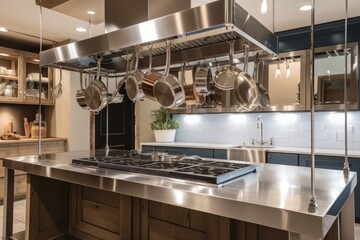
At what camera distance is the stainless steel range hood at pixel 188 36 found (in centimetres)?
128

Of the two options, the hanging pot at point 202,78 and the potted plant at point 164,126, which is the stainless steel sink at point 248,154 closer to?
the potted plant at point 164,126

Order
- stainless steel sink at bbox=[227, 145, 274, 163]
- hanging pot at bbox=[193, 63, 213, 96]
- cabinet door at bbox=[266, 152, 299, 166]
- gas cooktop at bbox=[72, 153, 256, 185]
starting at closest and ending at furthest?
gas cooktop at bbox=[72, 153, 256, 185] → hanging pot at bbox=[193, 63, 213, 96] → cabinet door at bbox=[266, 152, 299, 166] → stainless steel sink at bbox=[227, 145, 274, 163]

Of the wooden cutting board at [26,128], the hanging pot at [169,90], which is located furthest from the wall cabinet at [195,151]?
the hanging pot at [169,90]

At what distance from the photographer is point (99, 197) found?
222cm

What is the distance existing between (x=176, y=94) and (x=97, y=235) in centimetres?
132

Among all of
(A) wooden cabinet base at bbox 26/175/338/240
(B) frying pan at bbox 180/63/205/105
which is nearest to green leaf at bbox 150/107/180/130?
(A) wooden cabinet base at bbox 26/175/338/240

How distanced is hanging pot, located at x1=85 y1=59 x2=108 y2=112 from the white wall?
2456 mm

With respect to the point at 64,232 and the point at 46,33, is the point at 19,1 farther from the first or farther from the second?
the point at 64,232

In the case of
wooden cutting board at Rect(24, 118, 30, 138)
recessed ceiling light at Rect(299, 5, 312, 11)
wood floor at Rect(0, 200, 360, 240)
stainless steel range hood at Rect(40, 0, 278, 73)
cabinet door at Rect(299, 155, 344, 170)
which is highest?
recessed ceiling light at Rect(299, 5, 312, 11)

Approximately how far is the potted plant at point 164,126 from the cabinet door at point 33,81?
6.06 feet

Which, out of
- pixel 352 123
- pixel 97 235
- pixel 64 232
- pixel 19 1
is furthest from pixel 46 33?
pixel 352 123

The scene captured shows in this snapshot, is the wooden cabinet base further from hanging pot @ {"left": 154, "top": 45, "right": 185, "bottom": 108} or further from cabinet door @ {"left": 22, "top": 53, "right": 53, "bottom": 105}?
cabinet door @ {"left": 22, "top": 53, "right": 53, "bottom": 105}

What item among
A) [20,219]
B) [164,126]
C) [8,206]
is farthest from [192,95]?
[164,126]

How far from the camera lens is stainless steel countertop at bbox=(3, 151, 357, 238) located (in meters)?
0.99
